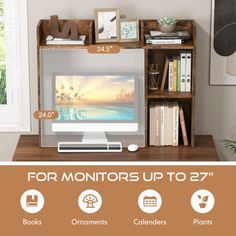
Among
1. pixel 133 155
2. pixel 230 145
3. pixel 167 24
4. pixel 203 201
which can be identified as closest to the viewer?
pixel 203 201

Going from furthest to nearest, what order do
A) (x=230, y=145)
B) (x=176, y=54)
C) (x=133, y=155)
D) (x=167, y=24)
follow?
(x=230, y=145)
(x=176, y=54)
(x=167, y=24)
(x=133, y=155)

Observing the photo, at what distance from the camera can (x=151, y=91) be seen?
3.77m

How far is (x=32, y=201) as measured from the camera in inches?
52.4

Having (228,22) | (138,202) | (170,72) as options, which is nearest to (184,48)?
(170,72)

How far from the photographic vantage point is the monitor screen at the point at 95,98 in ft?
→ 12.2

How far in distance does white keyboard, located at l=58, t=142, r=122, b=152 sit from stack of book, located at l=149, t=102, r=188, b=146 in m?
0.21

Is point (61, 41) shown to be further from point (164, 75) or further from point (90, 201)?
point (90, 201)

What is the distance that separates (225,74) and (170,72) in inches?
16.4

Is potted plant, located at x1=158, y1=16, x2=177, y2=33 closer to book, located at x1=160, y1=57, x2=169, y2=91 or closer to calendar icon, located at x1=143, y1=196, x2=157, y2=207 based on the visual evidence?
book, located at x1=160, y1=57, x2=169, y2=91

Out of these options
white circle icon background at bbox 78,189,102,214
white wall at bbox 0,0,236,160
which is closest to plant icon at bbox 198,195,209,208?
white circle icon background at bbox 78,189,102,214

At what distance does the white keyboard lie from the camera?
364 cm

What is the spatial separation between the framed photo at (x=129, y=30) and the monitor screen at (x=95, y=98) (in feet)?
0.71

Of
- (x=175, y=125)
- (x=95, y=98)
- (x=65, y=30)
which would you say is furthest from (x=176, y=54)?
(x=65, y=30)

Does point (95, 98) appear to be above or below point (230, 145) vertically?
above
